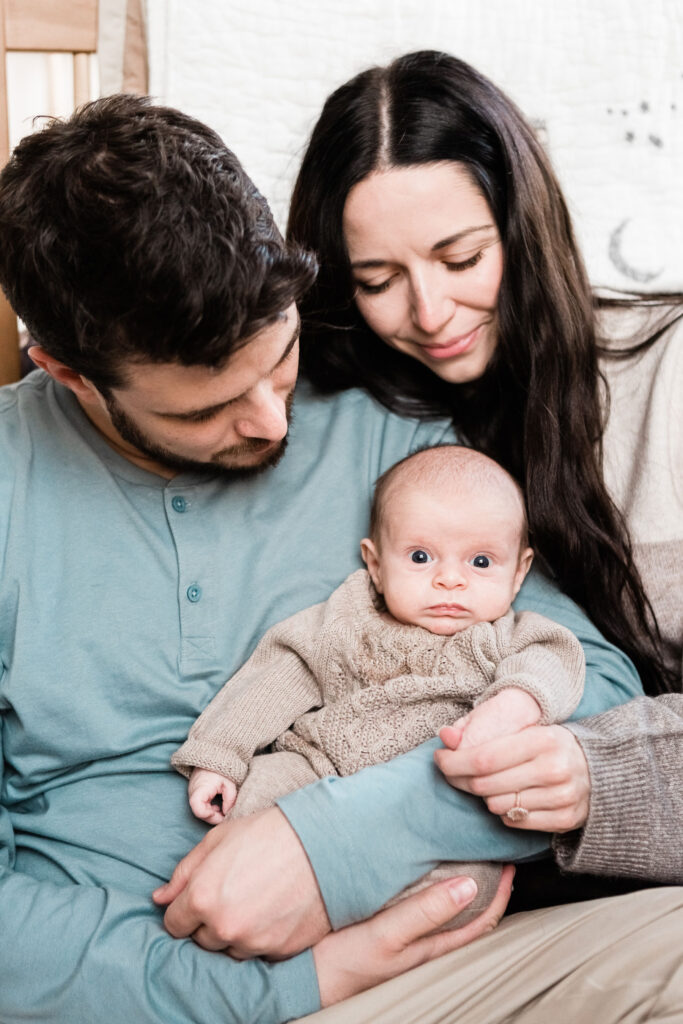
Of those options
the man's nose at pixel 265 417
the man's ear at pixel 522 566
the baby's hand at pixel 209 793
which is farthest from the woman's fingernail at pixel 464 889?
the man's nose at pixel 265 417

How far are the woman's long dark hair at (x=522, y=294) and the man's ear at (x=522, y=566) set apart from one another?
34 millimetres

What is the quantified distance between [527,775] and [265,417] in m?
0.52

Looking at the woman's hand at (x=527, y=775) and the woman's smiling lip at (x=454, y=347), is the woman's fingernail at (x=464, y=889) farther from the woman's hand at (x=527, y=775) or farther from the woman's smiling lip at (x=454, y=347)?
the woman's smiling lip at (x=454, y=347)

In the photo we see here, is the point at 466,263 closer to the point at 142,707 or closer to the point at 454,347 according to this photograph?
the point at 454,347

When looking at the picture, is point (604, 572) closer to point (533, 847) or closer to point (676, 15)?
point (533, 847)

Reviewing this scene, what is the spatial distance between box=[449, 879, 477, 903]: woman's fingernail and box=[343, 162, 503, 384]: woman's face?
0.73 m

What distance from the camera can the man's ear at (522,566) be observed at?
4.64 feet

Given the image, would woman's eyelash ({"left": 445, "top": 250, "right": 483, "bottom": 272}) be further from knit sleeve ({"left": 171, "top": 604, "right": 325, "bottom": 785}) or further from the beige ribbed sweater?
knit sleeve ({"left": 171, "top": 604, "right": 325, "bottom": 785})

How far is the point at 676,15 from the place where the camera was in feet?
5.63

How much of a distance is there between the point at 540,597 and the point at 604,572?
0.10 metres

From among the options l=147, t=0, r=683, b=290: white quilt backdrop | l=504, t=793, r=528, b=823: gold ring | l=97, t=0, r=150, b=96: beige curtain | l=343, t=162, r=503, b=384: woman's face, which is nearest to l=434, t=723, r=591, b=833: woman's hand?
l=504, t=793, r=528, b=823: gold ring

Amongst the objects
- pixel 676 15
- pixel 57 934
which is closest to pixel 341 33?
pixel 676 15

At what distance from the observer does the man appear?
1.11m

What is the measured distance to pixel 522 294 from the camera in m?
1.50
